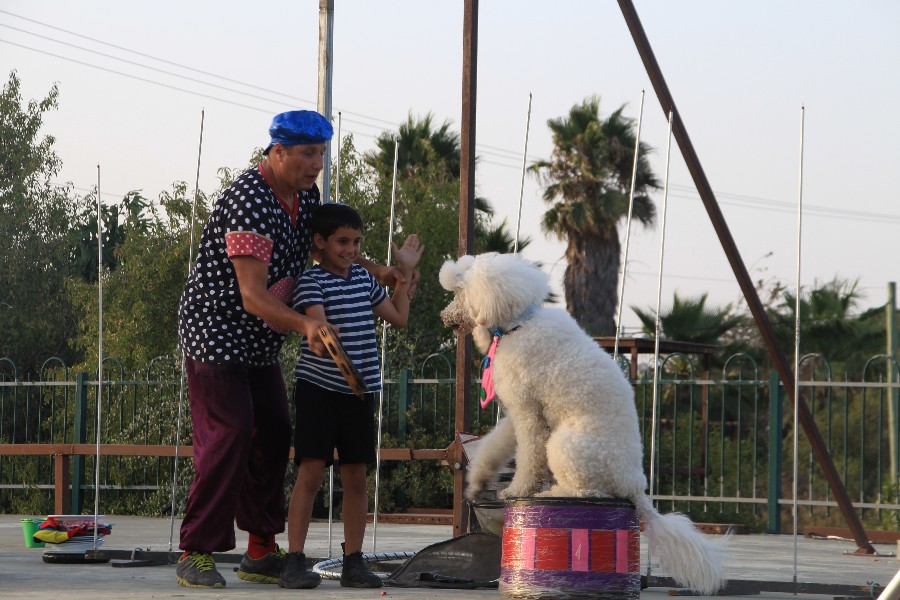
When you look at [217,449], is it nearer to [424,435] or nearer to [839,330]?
[424,435]

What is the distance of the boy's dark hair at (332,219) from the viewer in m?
4.55

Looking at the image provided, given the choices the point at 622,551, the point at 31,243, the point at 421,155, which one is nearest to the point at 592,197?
the point at 421,155

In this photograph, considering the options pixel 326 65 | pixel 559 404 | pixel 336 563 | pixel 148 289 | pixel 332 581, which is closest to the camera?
pixel 559 404

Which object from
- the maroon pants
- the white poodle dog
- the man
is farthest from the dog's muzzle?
the maroon pants

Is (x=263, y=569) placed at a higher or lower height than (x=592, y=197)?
lower

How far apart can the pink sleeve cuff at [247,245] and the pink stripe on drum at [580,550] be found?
4.65 feet

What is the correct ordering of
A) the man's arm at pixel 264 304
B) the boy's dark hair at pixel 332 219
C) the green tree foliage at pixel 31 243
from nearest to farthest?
the man's arm at pixel 264 304
the boy's dark hair at pixel 332 219
the green tree foliage at pixel 31 243

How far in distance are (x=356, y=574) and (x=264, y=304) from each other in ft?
3.51

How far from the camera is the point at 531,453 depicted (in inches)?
164

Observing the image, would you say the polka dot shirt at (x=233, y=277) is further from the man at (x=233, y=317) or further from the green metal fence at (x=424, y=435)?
the green metal fence at (x=424, y=435)

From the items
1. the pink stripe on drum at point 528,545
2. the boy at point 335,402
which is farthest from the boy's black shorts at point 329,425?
the pink stripe on drum at point 528,545

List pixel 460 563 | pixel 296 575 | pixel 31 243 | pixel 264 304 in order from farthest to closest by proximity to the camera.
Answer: pixel 31 243 < pixel 460 563 < pixel 296 575 < pixel 264 304

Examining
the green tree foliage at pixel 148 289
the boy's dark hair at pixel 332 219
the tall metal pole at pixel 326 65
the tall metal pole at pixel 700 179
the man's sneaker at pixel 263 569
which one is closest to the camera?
the boy's dark hair at pixel 332 219

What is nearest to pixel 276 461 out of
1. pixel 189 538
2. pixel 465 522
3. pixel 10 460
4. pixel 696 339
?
pixel 189 538
